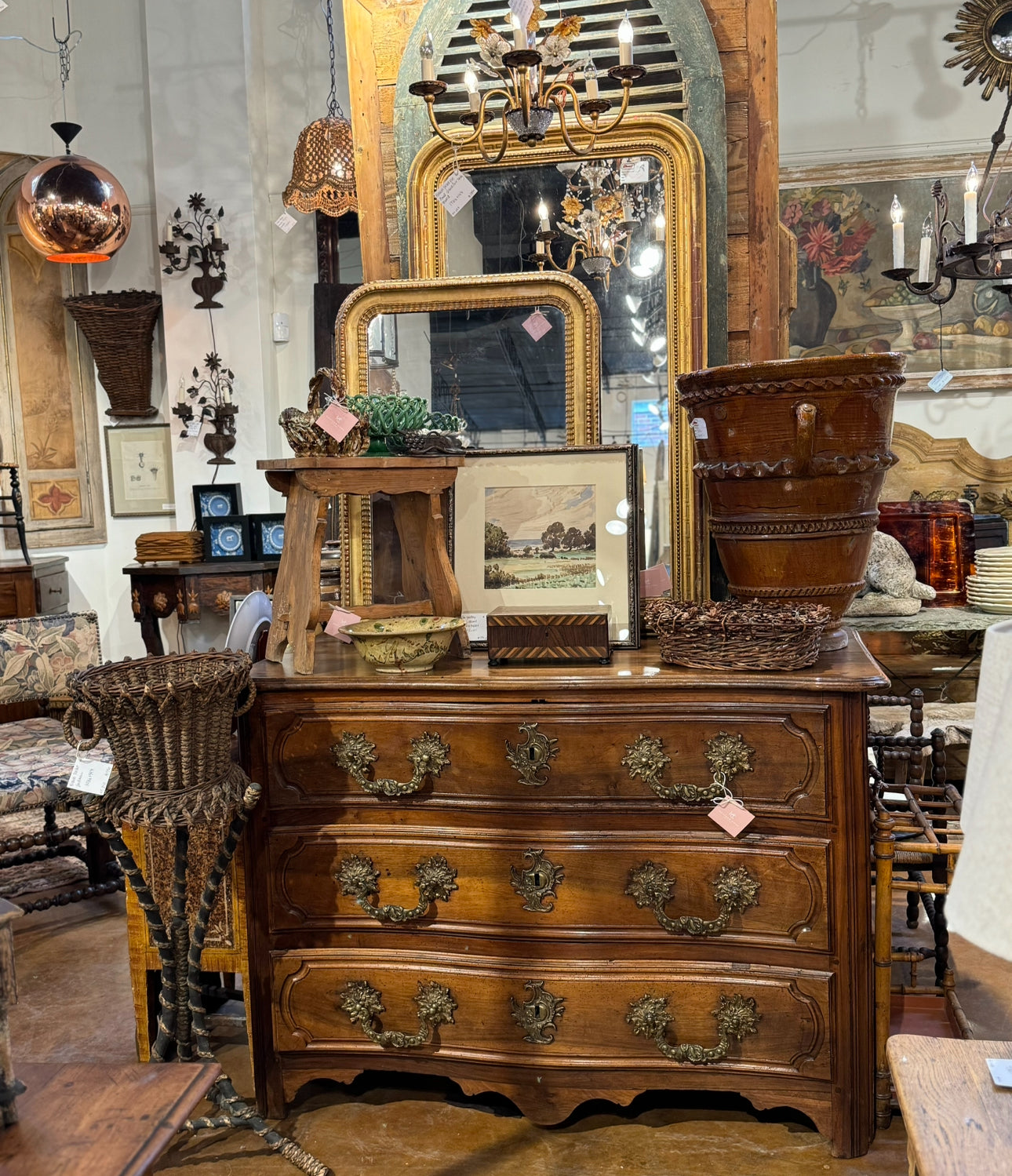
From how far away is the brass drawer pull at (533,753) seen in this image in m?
2.61

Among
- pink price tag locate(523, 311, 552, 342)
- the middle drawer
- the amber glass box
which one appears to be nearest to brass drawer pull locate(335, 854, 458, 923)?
the middle drawer

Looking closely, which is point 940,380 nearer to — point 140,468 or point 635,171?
point 635,171

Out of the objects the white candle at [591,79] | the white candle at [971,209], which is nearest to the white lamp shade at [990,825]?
the white candle at [591,79]

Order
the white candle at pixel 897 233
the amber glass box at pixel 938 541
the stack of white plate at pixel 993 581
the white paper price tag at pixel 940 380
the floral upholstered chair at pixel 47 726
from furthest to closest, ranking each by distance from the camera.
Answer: the white paper price tag at pixel 940 380, the amber glass box at pixel 938 541, the stack of white plate at pixel 993 581, the white candle at pixel 897 233, the floral upholstered chair at pixel 47 726

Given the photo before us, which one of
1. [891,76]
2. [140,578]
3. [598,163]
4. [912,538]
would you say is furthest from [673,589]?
[891,76]

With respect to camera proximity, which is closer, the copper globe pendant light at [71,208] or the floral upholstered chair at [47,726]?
the floral upholstered chair at [47,726]

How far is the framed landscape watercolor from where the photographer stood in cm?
668

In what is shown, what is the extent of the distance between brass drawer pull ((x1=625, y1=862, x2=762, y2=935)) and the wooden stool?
0.81m

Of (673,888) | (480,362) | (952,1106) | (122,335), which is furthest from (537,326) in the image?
(122,335)

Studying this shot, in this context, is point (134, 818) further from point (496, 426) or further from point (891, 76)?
point (891, 76)

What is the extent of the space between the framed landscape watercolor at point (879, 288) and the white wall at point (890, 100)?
0.32 ft

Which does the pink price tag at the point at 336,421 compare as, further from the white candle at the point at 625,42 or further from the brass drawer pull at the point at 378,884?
the white candle at the point at 625,42

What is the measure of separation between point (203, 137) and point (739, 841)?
6.21 meters

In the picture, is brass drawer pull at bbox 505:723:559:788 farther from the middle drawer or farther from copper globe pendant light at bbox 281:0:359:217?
copper globe pendant light at bbox 281:0:359:217
